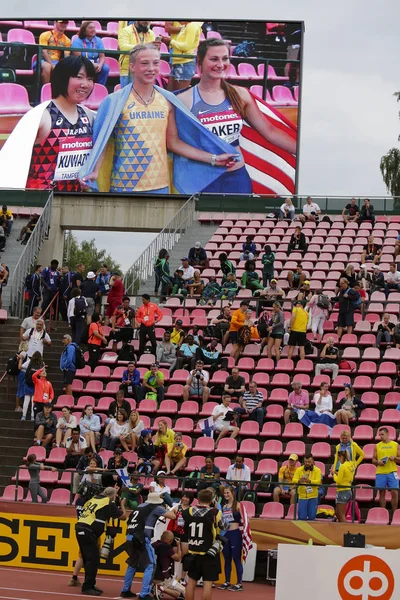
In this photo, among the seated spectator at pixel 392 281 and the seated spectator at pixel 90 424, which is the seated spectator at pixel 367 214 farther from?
the seated spectator at pixel 90 424

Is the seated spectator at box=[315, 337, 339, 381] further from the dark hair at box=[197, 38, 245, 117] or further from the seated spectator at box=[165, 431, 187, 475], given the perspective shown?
the dark hair at box=[197, 38, 245, 117]

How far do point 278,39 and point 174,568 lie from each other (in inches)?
878

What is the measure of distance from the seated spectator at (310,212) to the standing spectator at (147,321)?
940 centimetres

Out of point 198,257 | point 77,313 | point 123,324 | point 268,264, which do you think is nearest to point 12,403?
point 77,313

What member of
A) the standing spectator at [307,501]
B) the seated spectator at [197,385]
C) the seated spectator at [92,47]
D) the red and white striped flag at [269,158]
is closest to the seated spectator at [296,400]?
the seated spectator at [197,385]

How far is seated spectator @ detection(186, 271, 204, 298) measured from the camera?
2902cm

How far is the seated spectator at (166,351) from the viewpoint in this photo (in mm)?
25125

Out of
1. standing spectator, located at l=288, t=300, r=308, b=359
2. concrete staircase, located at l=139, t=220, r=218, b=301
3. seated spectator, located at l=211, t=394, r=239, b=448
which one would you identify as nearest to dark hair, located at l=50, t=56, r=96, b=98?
concrete staircase, located at l=139, t=220, r=218, b=301

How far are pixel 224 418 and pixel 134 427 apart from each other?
1.71 meters

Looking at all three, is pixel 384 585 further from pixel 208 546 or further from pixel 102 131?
pixel 102 131

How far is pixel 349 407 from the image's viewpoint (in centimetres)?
2211

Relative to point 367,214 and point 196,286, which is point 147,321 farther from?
point 367,214

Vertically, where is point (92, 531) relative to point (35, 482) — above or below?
below

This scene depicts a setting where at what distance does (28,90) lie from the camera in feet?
119
